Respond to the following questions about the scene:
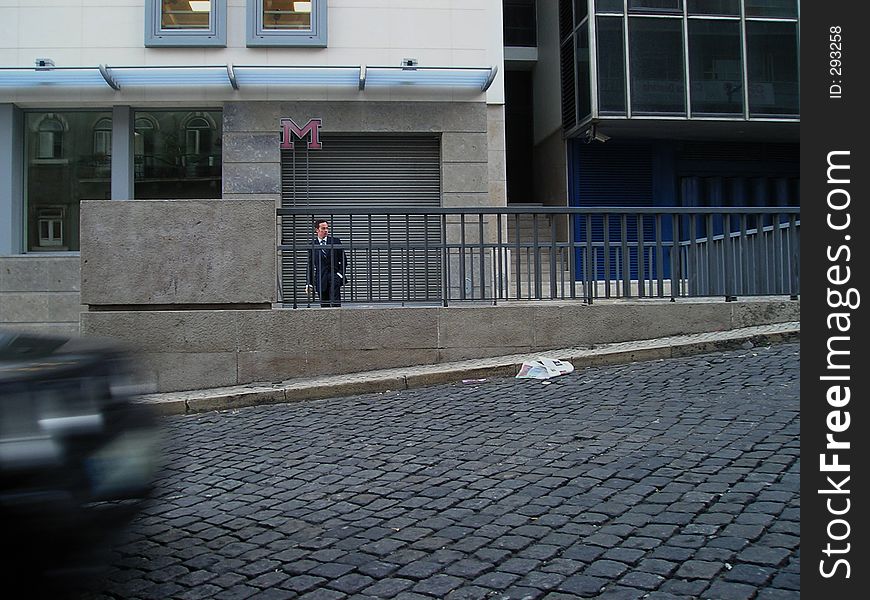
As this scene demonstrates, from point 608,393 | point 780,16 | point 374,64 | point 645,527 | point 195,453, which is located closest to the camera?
point 645,527

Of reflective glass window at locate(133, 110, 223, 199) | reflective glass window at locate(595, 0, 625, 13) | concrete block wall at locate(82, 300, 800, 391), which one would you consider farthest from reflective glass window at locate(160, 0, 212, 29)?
concrete block wall at locate(82, 300, 800, 391)

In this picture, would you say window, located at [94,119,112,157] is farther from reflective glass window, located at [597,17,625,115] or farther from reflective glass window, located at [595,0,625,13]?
reflective glass window, located at [595,0,625,13]

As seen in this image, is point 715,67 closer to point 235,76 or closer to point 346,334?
point 235,76

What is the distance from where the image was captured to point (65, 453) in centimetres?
278

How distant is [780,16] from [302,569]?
52.4ft

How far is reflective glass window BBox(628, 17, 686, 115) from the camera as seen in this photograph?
15.7 m

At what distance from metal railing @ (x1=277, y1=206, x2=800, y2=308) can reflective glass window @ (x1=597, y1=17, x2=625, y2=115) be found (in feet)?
21.9

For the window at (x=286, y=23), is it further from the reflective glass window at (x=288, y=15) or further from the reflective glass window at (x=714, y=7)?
the reflective glass window at (x=714, y=7)

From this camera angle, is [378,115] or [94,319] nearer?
[94,319]

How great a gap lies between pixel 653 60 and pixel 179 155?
30.1ft

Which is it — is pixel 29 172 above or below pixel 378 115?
below

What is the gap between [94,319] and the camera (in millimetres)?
8570

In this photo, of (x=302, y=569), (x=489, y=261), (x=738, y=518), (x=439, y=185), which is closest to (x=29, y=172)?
(x=439, y=185)

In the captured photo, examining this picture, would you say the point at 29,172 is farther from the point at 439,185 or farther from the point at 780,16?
the point at 780,16
